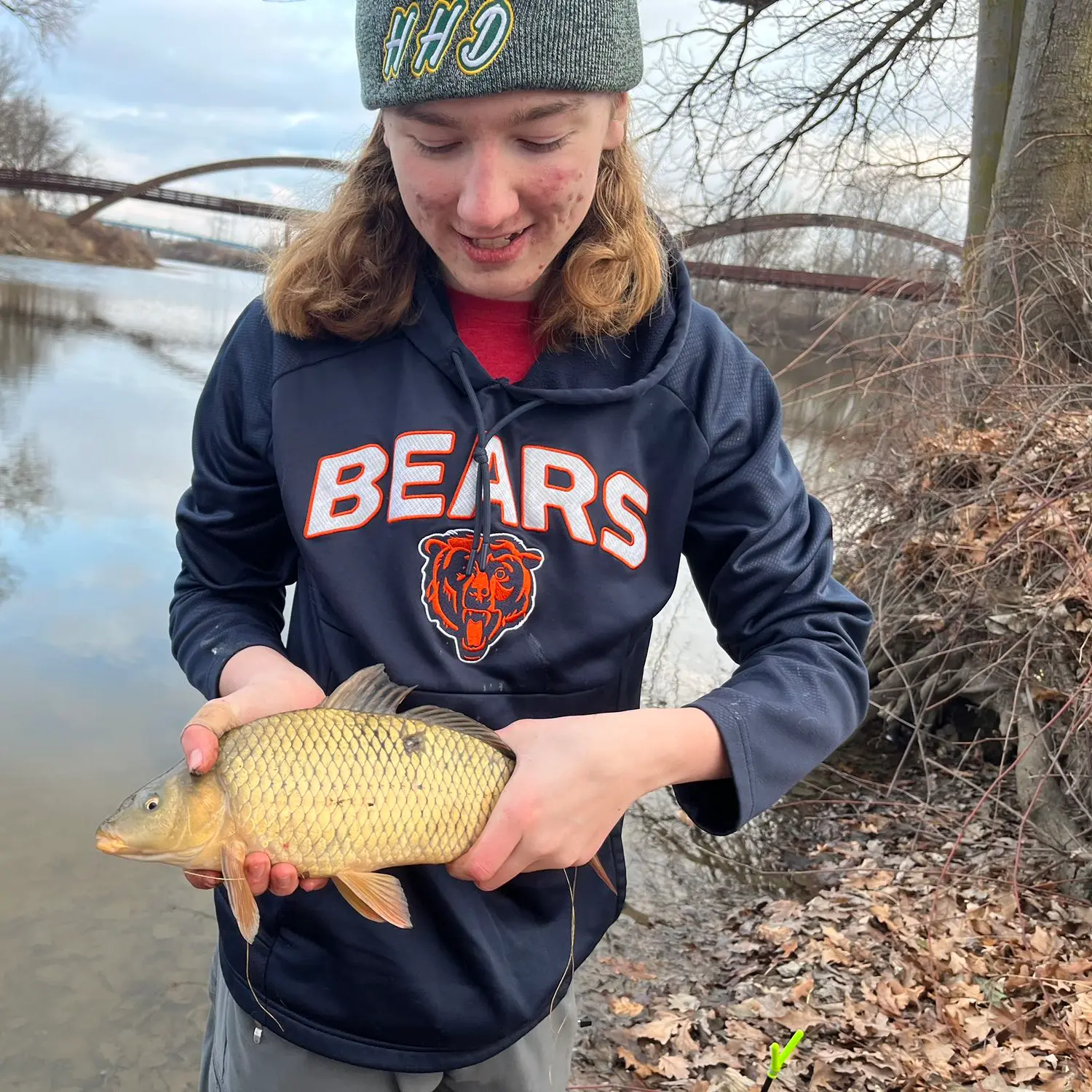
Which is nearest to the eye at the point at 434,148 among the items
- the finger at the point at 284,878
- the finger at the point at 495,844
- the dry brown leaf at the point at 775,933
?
the finger at the point at 495,844

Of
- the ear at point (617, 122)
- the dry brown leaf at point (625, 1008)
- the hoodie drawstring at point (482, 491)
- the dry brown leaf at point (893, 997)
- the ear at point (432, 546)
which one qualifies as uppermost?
the ear at point (617, 122)

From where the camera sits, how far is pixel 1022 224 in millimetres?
5172

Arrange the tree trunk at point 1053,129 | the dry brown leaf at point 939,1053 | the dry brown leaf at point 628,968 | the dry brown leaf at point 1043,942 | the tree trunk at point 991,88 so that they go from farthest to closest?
the tree trunk at point 991,88, the tree trunk at point 1053,129, the dry brown leaf at point 628,968, the dry brown leaf at point 1043,942, the dry brown leaf at point 939,1053

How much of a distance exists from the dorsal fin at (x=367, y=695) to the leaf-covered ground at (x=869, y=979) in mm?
1904

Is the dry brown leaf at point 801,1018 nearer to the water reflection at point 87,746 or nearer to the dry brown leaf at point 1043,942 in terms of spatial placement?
the dry brown leaf at point 1043,942

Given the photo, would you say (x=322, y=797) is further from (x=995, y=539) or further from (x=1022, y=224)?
(x=1022, y=224)

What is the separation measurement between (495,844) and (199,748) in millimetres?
404

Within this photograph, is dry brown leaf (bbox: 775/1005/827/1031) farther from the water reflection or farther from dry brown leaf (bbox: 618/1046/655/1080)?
the water reflection

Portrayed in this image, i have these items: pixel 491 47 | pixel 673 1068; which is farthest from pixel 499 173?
pixel 673 1068

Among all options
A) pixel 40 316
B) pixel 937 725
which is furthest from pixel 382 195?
pixel 40 316

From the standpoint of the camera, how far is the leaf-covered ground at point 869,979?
2.52 meters

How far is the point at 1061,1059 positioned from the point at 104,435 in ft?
34.2

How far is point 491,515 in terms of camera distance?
4.35ft

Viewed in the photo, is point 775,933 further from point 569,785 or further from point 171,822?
point 171,822
